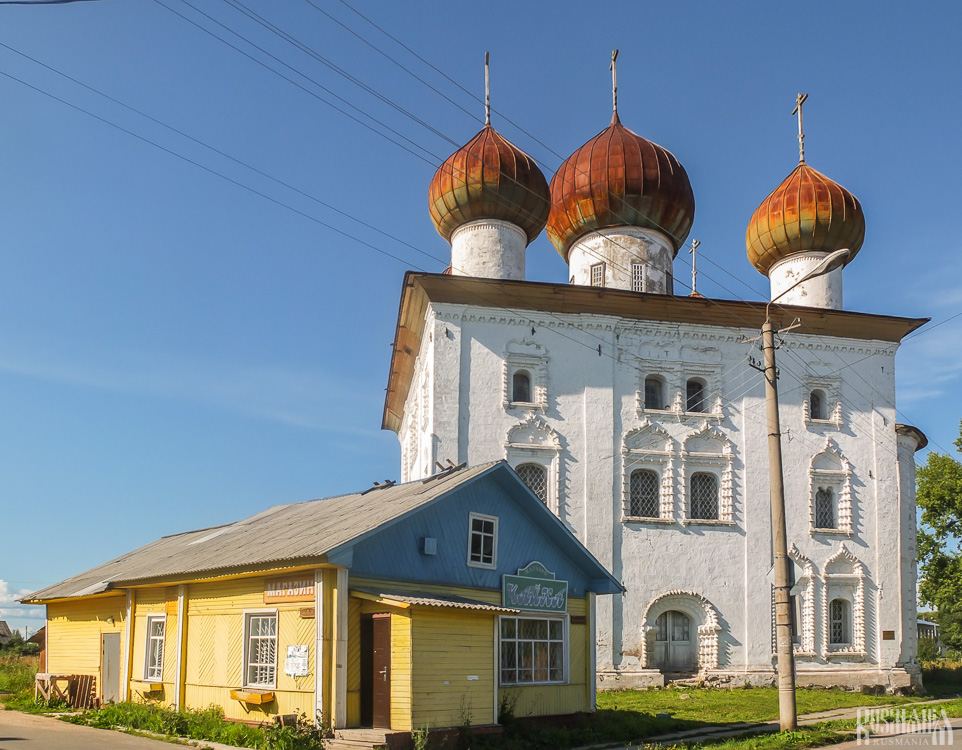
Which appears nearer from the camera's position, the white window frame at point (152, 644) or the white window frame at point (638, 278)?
the white window frame at point (152, 644)

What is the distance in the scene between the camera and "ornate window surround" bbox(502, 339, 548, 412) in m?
24.7

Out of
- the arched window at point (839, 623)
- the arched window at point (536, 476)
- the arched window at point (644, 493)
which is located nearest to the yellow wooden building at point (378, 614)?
the arched window at point (536, 476)

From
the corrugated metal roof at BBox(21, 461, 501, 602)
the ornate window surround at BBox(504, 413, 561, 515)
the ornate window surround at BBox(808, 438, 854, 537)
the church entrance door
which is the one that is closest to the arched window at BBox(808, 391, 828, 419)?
the ornate window surround at BBox(808, 438, 854, 537)

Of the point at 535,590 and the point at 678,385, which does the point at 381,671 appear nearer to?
the point at 535,590

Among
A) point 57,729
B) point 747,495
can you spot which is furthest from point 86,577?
point 747,495

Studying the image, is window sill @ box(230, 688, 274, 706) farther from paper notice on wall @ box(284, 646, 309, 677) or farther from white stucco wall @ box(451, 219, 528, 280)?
white stucco wall @ box(451, 219, 528, 280)

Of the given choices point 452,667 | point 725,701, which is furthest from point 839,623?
point 452,667

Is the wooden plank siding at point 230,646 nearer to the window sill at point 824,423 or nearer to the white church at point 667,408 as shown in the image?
the white church at point 667,408

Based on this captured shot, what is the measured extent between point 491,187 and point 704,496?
33.4ft

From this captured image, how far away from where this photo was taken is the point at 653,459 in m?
25.1

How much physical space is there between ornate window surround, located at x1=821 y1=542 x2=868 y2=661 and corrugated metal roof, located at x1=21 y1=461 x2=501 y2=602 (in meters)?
14.0

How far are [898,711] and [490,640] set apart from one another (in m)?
10.1

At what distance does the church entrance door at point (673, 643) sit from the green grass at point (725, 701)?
105 centimetres

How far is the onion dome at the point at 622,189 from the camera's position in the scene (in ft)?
89.6
